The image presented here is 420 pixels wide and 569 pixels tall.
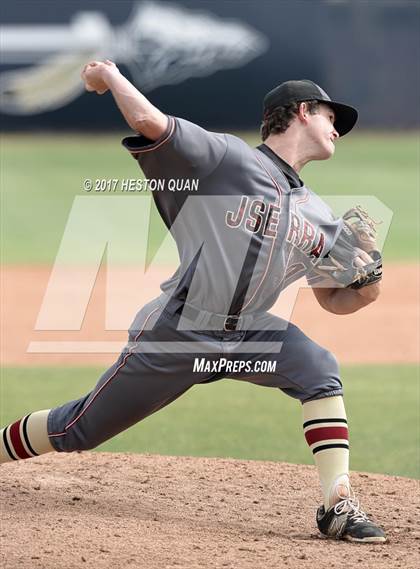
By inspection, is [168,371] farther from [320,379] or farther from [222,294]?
[320,379]

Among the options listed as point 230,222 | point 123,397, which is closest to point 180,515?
point 123,397

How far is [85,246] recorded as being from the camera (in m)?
15.5

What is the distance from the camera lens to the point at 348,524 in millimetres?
4309

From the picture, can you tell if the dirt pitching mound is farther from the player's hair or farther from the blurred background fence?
the blurred background fence

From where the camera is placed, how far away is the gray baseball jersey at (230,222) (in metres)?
4.10

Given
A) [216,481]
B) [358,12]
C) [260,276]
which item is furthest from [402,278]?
[358,12]

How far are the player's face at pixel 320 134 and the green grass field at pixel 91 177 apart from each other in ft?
33.1

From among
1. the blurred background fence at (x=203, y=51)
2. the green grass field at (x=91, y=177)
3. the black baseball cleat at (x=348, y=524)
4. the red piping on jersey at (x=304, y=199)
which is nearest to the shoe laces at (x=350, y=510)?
the black baseball cleat at (x=348, y=524)

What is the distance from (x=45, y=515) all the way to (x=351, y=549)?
1292 mm

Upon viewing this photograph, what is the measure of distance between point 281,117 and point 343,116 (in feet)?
1.18

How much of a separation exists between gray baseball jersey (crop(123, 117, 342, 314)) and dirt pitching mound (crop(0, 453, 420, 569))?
94cm

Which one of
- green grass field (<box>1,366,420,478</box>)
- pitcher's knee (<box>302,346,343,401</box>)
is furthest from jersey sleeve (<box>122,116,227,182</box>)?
green grass field (<box>1,366,420,478</box>)

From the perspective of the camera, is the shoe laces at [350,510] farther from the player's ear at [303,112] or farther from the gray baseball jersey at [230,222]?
the player's ear at [303,112]

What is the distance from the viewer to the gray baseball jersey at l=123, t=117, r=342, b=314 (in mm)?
4102
